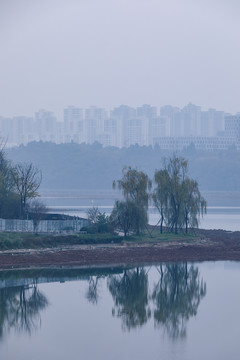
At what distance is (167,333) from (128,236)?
51.0 ft

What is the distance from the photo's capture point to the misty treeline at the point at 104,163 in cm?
14412

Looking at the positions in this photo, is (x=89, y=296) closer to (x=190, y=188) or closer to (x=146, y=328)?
(x=146, y=328)

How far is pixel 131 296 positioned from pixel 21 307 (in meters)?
3.59

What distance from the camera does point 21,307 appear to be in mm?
19734

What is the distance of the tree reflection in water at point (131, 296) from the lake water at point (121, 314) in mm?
24

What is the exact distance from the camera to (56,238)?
29.8 meters

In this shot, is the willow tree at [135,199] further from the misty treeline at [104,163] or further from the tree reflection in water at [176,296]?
the misty treeline at [104,163]

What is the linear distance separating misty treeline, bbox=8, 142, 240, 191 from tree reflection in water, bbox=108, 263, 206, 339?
113 m

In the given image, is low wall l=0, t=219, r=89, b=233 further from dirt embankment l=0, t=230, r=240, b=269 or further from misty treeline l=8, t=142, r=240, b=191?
misty treeline l=8, t=142, r=240, b=191

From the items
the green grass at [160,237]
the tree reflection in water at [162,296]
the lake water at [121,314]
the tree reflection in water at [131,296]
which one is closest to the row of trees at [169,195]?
the green grass at [160,237]

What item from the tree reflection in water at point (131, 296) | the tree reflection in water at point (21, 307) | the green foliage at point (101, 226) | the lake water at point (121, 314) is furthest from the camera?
the green foliage at point (101, 226)

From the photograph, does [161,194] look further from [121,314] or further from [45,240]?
[121,314]

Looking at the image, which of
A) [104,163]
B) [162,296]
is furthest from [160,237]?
[104,163]

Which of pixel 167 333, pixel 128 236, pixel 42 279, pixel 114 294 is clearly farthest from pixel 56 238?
pixel 167 333
